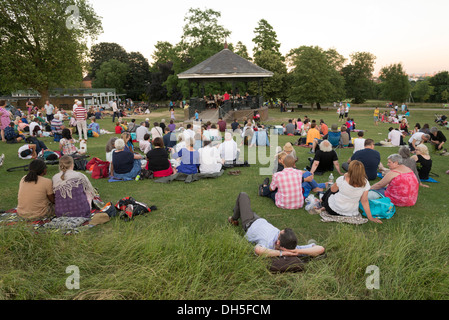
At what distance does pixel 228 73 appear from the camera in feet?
74.3

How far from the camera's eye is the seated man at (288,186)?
19.0 ft

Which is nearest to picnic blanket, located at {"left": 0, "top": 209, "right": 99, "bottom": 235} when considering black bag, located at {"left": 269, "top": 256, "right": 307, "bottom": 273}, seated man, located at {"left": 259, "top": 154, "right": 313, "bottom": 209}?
black bag, located at {"left": 269, "top": 256, "right": 307, "bottom": 273}

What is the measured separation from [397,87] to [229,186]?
4854 cm

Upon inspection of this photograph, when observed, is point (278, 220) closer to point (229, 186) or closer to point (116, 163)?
point (229, 186)

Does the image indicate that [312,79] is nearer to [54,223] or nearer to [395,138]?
[395,138]

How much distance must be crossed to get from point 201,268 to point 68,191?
3.02 metres

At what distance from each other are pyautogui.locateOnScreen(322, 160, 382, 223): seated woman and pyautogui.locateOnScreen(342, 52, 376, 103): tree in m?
50.4

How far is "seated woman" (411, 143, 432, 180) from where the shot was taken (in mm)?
7262

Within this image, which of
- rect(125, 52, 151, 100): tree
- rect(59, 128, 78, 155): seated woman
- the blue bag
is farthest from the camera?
rect(125, 52, 151, 100): tree

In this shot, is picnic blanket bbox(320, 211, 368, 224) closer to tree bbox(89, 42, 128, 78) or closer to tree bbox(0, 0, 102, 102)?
tree bbox(0, 0, 102, 102)

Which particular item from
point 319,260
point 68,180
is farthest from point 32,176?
point 319,260

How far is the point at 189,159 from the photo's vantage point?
316 inches

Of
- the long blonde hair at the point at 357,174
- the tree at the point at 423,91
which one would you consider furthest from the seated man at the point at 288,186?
the tree at the point at 423,91

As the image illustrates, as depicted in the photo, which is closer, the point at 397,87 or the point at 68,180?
the point at 68,180
